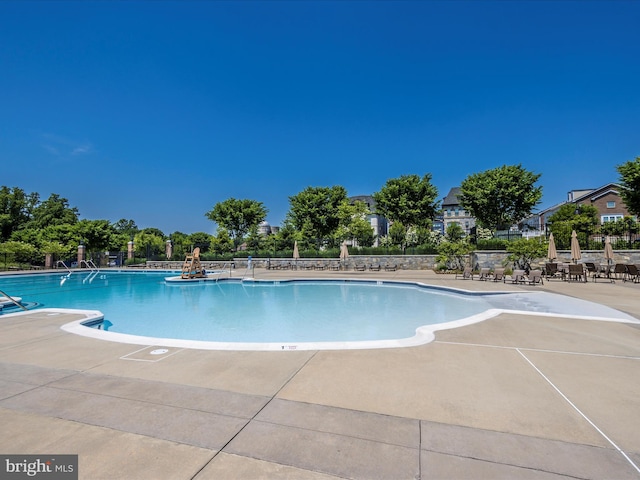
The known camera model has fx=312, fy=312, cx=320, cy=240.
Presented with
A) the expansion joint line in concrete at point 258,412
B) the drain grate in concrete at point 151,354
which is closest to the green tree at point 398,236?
the expansion joint line in concrete at point 258,412

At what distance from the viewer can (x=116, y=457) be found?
2.26 metres

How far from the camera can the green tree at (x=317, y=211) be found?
37594mm

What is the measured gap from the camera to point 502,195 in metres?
28.2

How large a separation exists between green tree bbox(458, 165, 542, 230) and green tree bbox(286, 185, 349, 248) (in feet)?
47.2

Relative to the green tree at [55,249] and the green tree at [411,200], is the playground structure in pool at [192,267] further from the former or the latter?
the green tree at [411,200]

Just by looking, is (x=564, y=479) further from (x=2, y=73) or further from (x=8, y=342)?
(x=2, y=73)

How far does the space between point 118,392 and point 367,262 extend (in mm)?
25424

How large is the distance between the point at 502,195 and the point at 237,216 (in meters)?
28.4

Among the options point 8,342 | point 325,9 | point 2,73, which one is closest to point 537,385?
point 8,342

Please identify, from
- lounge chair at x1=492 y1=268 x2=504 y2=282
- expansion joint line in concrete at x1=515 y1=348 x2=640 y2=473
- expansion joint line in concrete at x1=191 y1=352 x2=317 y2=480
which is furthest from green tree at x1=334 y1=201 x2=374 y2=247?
expansion joint line in concrete at x1=191 y1=352 x2=317 y2=480

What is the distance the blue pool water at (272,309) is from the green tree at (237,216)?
66.9 ft

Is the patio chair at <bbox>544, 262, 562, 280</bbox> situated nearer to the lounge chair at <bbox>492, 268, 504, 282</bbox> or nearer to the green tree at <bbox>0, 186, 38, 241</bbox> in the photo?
the lounge chair at <bbox>492, 268, 504, 282</bbox>

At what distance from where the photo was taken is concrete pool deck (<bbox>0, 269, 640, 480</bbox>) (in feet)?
7.20

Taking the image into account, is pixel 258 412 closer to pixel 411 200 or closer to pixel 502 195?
pixel 502 195
